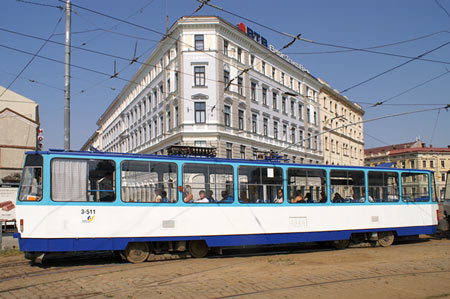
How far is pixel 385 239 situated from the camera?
1497cm

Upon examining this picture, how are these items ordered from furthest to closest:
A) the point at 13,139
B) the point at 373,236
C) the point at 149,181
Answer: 1. the point at 13,139
2. the point at 373,236
3. the point at 149,181

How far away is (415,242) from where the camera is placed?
1611 centimetres

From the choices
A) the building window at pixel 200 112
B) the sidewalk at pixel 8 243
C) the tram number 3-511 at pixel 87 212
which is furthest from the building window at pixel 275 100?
the tram number 3-511 at pixel 87 212

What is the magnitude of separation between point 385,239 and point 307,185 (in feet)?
13.1

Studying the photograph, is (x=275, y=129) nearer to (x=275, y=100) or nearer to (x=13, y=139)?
(x=275, y=100)

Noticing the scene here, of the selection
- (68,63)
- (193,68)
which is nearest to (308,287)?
(68,63)

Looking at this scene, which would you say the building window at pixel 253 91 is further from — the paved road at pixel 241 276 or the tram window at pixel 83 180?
the tram window at pixel 83 180

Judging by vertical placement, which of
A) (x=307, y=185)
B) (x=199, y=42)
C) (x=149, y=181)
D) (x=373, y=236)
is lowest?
(x=373, y=236)

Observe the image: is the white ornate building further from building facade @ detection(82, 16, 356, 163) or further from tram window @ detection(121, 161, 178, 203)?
tram window @ detection(121, 161, 178, 203)

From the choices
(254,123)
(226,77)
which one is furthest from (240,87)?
(254,123)

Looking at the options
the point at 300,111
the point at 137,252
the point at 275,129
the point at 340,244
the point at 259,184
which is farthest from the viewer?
the point at 300,111

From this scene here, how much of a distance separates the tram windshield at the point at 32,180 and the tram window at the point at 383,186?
34.4ft

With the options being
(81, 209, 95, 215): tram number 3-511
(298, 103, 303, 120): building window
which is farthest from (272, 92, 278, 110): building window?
(81, 209, 95, 215): tram number 3-511

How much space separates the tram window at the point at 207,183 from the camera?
1172 centimetres
